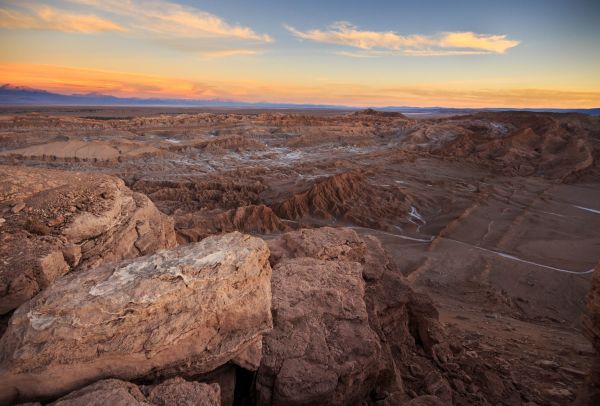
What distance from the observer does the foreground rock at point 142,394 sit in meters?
2.22

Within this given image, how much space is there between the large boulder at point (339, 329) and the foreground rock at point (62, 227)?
1917 mm

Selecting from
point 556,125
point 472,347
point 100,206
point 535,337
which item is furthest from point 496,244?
point 556,125

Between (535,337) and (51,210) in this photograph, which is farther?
(535,337)

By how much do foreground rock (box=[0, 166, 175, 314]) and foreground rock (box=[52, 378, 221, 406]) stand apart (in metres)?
1.40

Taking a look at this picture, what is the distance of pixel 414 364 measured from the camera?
4375mm

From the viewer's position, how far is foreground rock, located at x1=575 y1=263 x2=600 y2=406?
3.67 m

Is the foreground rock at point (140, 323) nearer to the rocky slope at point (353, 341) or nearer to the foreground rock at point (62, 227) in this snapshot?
the rocky slope at point (353, 341)

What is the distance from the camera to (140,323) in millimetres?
2619

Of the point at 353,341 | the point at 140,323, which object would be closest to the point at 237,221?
the point at 353,341

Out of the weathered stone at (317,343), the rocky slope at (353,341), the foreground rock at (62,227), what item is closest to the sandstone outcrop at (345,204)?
the rocky slope at (353,341)

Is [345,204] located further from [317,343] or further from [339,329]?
[317,343]

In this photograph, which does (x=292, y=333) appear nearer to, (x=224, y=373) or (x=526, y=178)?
(x=224, y=373)

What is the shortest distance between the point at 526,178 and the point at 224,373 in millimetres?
23940

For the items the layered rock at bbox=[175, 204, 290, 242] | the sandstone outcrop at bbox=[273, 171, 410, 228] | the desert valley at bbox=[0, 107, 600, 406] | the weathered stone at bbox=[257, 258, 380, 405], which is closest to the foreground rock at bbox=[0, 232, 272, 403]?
the desert valley at bbox=[0, 107, 600, 406]
